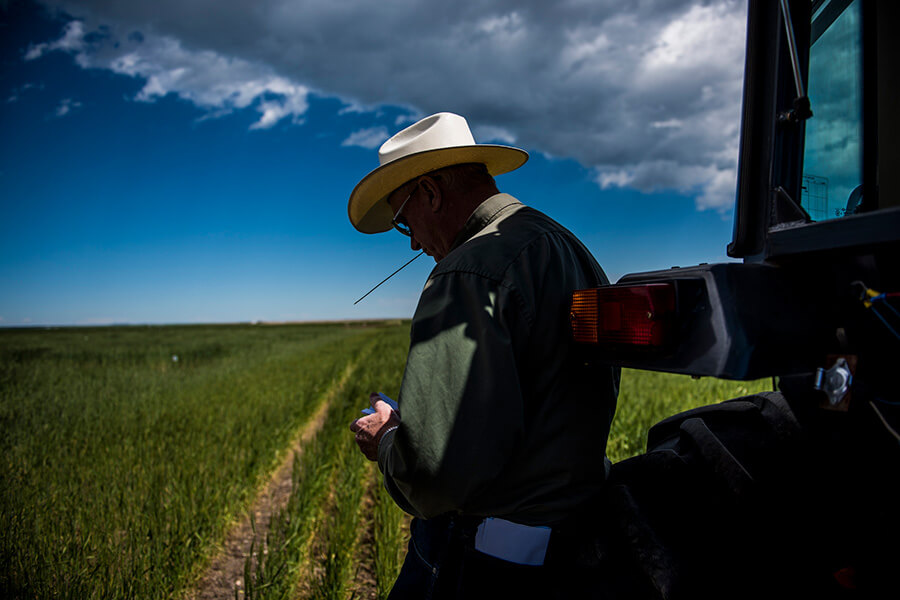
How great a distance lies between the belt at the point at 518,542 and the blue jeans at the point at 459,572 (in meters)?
0.02

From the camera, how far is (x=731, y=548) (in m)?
1.05

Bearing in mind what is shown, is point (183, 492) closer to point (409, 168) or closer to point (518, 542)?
point (409, 168)

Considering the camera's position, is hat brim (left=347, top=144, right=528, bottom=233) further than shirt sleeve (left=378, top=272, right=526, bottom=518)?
Yes

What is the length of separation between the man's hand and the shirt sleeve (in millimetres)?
275

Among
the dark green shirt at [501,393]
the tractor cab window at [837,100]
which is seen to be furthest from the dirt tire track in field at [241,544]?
the tractor cab window at [837,100]

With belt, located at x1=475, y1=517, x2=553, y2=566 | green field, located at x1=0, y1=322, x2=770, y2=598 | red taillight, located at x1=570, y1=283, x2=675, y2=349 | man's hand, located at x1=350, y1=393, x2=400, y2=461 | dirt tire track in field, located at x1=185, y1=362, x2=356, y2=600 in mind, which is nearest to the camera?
red taillight, located at x1=570, y1=283, x2=675, y2=349

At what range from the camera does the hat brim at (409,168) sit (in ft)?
6.02

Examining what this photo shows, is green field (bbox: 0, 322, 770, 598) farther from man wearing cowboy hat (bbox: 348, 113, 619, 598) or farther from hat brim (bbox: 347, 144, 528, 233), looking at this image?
hat brim (bbox: 347, 144, 528, 233)

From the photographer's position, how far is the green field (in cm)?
291

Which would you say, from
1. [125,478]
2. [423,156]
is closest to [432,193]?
→ [423,156]

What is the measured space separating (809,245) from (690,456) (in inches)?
24.1

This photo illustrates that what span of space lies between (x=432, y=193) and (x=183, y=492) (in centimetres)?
355

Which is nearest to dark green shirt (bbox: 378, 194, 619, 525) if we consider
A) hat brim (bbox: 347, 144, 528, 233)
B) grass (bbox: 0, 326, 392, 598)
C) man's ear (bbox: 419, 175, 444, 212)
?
man's ear (bbox: 419, 175, 444, 212)

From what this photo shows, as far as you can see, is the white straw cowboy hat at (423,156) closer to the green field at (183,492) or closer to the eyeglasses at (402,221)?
the eyeglasses at (402,221)
